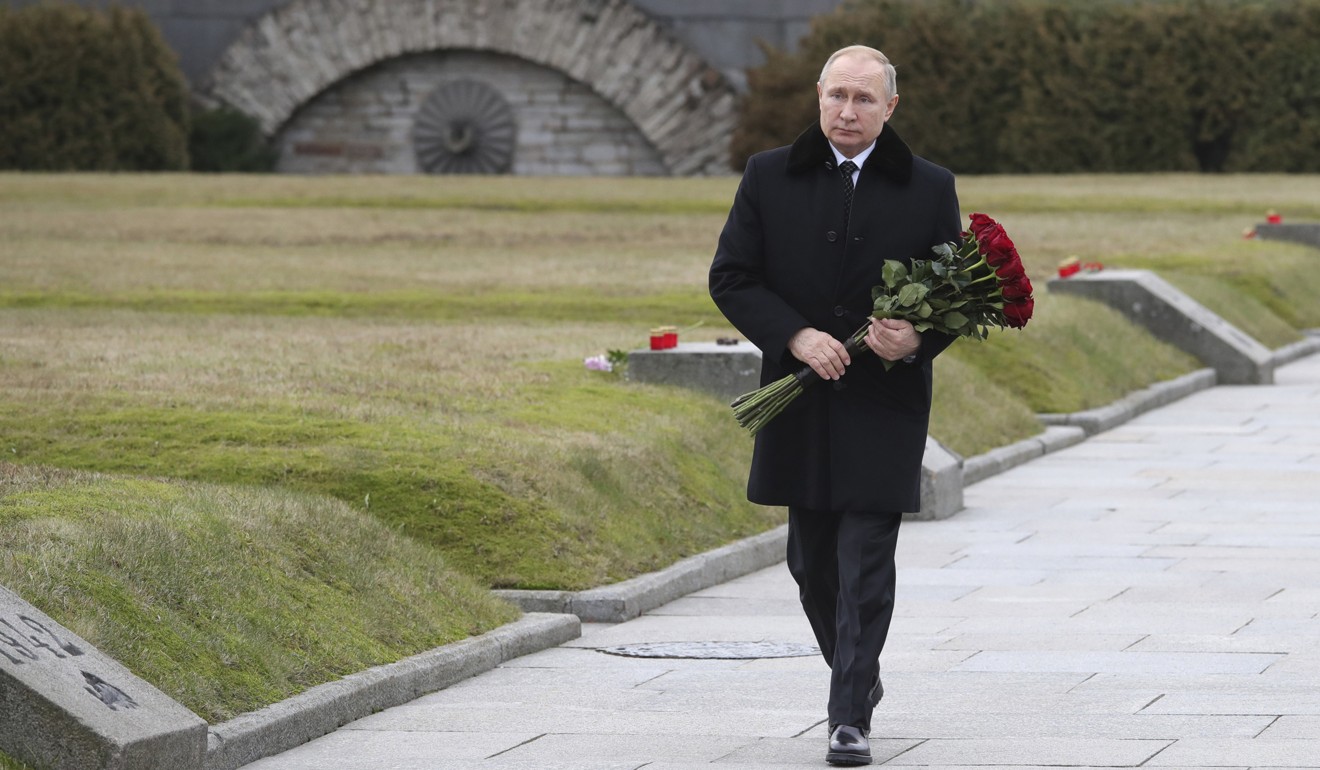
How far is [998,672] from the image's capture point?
24.6ft

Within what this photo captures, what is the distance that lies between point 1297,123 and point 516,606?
33.0 metres

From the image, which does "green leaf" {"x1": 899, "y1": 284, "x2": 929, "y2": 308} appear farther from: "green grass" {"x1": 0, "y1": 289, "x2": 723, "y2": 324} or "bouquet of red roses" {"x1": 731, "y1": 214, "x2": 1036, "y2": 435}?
"green grass" {"x1": 0, "y1": 289, "x2": 723, "y2": 324}

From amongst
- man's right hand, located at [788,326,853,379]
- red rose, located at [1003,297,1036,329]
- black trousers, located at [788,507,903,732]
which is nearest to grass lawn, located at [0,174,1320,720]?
black trousers, located at [788,507,903,732]

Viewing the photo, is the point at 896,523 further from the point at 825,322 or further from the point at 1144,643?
the point at 1144,643

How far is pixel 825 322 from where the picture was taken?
21.3 ft

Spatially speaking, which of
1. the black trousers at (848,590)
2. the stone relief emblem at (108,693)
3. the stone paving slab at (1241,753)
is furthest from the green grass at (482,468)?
the stone paving slab at (1241,753)

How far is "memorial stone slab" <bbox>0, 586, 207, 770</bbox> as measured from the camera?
18.1 feet

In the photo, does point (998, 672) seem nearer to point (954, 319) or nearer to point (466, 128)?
point (954, 319)

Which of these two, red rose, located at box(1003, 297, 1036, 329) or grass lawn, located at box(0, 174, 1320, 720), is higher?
red rose, located at box(1003, 297, 1036, 329)

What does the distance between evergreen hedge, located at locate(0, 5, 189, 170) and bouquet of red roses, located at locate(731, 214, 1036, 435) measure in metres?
33.1

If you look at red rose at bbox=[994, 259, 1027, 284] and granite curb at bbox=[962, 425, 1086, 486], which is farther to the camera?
granite curb at bbox=[962, 425, 1086, 486]

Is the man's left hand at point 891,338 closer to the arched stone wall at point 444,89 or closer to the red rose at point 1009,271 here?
the red rose at point 1009,271

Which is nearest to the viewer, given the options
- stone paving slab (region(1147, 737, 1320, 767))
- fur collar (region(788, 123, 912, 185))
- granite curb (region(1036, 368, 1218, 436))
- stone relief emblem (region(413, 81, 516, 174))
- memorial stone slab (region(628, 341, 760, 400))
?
stone paving slab (region(1147, 737, 1320, 767))

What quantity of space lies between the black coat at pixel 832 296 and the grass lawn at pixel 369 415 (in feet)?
5.70
